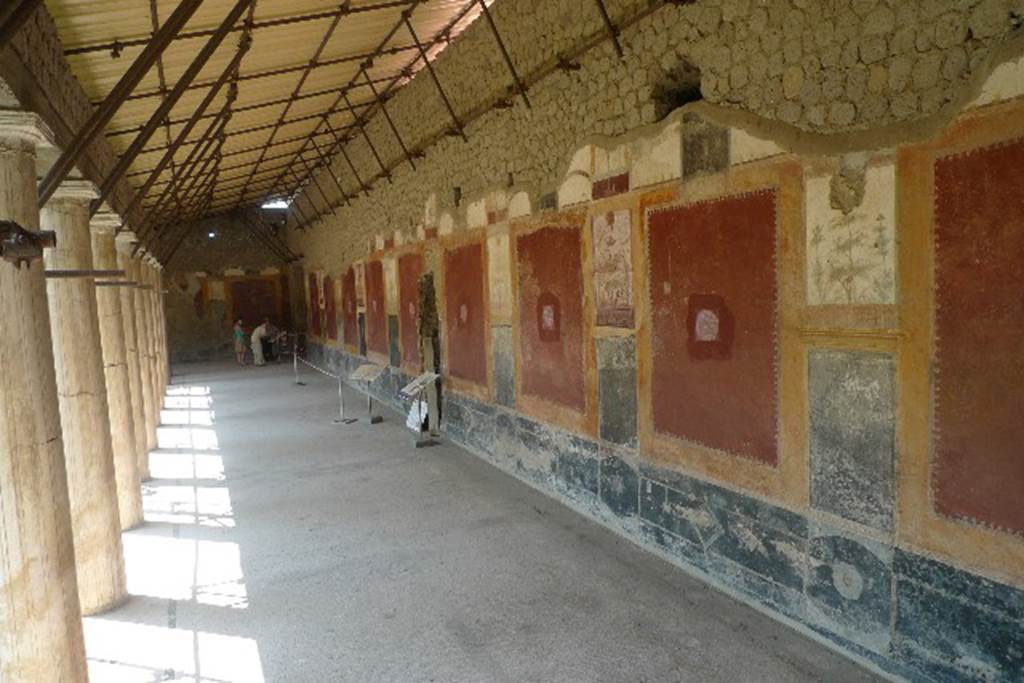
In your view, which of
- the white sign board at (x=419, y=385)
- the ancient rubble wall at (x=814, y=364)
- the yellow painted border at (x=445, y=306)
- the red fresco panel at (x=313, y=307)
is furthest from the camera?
the red fresco panel at (x=313, y=307)

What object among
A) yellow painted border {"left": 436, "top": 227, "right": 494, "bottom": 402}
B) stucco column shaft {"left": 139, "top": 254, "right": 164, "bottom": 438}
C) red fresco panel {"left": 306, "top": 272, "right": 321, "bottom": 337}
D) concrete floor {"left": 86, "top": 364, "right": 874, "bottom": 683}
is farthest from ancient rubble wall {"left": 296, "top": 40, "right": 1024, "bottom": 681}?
red fresco panel {"left": 306, "top": 272, "right": 321, "bottom": 337}

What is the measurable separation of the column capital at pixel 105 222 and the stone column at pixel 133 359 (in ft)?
5.75

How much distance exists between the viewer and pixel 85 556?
4742 mm

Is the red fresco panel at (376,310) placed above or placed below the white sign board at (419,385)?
above

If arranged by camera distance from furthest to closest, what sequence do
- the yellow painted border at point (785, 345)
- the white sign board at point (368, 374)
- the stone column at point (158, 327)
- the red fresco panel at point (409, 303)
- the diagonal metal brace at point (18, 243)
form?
the stone column at point (158, 327), the red fresco panel at point (409, 303), the white sign board at point (368, 374), the yellow painted border at point (785, 345), the diagonal metal brace at point (18, 243)

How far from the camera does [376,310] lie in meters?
13.7

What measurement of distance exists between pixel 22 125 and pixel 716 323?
152 inches

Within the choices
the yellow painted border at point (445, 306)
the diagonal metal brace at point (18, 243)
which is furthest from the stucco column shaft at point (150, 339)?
the diagonal metal brace at point (18, 243)

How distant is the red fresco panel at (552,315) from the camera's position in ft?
21.1

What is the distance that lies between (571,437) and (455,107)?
459cm

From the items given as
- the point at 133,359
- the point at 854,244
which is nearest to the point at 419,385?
the point at 133,359

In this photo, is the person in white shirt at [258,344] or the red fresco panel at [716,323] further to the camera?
the person in white shirt at [258,344]

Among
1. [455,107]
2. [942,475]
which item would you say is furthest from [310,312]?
[942,475]

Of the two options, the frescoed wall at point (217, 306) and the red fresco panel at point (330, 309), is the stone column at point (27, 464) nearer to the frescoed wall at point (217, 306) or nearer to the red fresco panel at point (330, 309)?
the red fresco panel at point (330, 309)
